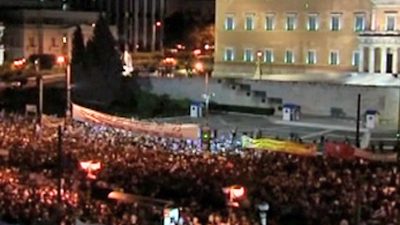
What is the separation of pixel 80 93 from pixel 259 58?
17688 mm

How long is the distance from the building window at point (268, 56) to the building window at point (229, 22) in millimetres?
3745

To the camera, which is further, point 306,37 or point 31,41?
point 31,41

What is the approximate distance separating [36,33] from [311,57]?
29709mm

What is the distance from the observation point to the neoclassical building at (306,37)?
7050cm

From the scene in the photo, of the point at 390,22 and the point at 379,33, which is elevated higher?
the point at 390,22

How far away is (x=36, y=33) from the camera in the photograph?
93.4m

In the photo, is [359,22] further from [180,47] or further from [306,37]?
[180,47]

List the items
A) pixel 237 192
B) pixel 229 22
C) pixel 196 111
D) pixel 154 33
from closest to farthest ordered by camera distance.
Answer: pixel 237 192 < pixel 196 111 < pixel 229 22 < pixel 154 33

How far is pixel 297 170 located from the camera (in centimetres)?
3164

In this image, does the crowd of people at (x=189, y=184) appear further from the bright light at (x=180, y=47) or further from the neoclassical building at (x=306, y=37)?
the bright light at (x=180, y=47)

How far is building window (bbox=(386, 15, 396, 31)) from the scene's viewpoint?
7006cm

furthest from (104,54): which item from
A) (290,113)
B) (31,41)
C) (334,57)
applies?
(31,41)

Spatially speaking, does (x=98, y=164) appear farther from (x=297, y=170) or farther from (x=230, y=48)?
(x=230, y=48)

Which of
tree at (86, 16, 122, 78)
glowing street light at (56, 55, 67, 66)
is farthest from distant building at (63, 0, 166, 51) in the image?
tree at (86, 16, 122, 78)
